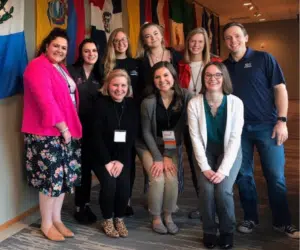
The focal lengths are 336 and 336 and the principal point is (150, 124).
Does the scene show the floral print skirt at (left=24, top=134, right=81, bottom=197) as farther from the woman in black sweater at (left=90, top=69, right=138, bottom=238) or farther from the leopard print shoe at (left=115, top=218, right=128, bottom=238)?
the leopard print shoe at (left=115, top=218, right=128, bottom=238)

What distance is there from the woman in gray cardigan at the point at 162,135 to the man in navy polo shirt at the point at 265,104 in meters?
0.43

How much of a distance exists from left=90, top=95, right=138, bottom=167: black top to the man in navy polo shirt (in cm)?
77

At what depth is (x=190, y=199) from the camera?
315 cm

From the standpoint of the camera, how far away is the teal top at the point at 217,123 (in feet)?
7.18

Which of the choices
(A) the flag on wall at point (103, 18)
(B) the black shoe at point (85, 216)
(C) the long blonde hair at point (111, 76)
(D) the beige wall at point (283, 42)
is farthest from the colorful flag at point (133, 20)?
(D) the beige wall at point (283, 42)

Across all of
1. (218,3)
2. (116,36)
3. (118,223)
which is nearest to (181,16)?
(218,3)

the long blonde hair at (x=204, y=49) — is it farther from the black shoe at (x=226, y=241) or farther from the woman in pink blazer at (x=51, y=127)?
the black shoe at (x=226, y=241)

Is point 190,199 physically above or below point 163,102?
below

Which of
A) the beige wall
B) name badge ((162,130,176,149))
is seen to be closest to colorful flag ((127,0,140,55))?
name badge ((162,130,176,149))

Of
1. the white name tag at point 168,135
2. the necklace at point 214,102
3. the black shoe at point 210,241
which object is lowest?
the black shoe at point 210,241

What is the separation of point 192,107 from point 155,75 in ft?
1.22

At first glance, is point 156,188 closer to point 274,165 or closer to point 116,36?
point 274,165

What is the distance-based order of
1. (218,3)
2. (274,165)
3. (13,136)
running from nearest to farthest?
(274,165) < (13,136) < (218,3)

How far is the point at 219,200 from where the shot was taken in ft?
7.06
